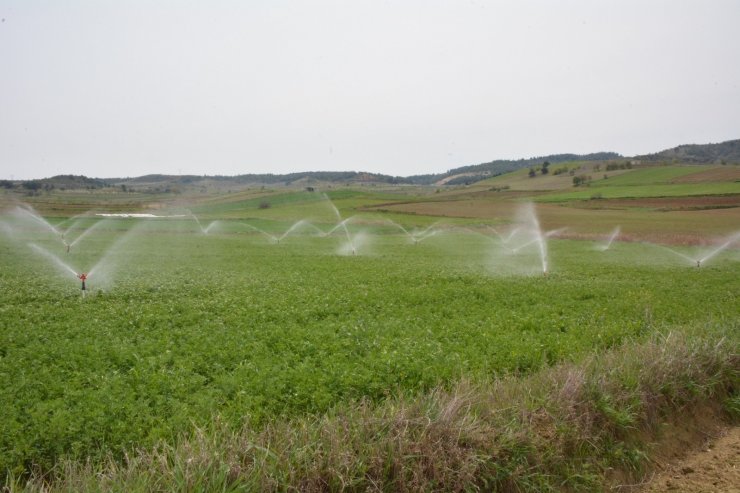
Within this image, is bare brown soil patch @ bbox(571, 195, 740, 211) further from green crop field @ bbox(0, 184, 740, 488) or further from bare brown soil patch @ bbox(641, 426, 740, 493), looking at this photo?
bare brown soil patch @ bbox(641, 426, 740, 493)

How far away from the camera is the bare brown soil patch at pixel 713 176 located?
297 ft

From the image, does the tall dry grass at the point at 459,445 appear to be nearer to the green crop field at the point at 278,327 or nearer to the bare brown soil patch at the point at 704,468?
the bare brown soil patch at the point at 704,468

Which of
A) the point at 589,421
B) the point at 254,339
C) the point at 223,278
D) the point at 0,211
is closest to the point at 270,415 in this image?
the point at 254,339

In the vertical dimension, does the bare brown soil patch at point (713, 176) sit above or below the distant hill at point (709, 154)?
below

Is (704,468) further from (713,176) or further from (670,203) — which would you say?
(713,176)

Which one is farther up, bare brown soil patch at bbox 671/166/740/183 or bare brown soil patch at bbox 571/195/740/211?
bare brown soil patch at bbox 671/166/740/183

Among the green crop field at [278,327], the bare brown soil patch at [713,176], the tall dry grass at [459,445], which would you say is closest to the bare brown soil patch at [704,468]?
the tall dry grass at [459,445]

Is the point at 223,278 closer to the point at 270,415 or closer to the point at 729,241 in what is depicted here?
the point at 270,415

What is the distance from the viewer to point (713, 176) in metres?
94.4

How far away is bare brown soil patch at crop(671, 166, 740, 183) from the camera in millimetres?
90438

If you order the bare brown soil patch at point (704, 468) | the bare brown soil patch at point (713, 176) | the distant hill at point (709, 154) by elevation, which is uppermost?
the distant hill at point (709, 154)

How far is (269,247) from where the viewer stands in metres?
43.2

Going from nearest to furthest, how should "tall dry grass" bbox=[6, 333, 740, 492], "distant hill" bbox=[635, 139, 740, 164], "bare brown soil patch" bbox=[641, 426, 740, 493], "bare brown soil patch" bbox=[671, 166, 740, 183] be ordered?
"tall dry grass" bbox=[6, 333, 740, 492]
"bare brown soil patch" bbox=[641, 426, 740, 493]
"bare brown soil patch" bbox=[671, 166, 740, 183]
"distant hill" bbox=[635, 139, 740, 164]

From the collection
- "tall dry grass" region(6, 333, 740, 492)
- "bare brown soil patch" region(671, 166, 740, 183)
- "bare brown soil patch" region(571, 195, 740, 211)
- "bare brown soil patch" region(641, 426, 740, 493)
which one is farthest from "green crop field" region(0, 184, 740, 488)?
"bare brown soil patch" region(671, 166, 740, 183)
